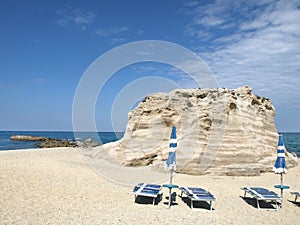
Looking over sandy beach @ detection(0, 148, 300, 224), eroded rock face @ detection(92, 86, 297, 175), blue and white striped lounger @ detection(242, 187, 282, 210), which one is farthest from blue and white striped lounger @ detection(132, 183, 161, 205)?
eroded rock face @ detection(92, 86, 297, 175)

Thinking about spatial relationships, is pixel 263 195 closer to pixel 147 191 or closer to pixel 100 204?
pixel 147 191

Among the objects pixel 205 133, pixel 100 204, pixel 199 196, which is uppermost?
pixel 205 133

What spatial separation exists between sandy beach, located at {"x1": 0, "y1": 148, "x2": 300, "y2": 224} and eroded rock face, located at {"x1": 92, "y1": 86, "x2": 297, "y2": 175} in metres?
1.88

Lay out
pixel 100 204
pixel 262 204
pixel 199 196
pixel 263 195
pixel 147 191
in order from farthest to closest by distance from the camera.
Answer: pixel 262 204, pixel 263 195, pixel 147 191, pixel 199 196, pixel 100 204

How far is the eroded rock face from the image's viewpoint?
47.6 feet

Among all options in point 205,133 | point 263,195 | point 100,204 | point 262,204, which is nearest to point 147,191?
point 100,204

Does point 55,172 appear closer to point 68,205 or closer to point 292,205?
point 68,205

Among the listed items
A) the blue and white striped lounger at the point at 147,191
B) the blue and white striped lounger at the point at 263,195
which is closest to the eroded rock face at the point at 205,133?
the blue and white striped lounger at the point at 263,195

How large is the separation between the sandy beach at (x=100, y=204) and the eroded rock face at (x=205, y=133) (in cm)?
188

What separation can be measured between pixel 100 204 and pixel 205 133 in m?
8.12

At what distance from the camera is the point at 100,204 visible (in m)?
8.46

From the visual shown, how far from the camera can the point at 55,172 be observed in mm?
12977

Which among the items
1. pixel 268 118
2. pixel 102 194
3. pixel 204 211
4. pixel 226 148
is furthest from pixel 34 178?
pixel 268 118

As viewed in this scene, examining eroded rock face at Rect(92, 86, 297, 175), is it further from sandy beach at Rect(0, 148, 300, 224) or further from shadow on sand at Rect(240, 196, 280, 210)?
shadow on sand at Rect(240, 196, 280, 210)
